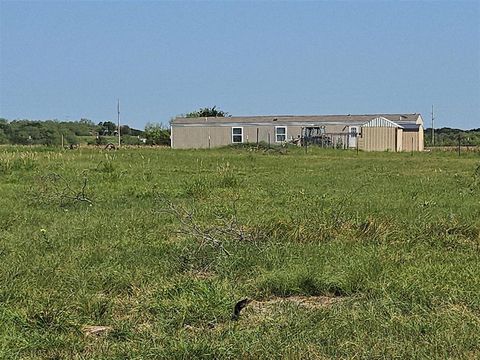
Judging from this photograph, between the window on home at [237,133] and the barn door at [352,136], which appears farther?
the window on home at [237,133]

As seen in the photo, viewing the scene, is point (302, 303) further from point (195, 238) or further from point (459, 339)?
point (195, 238)

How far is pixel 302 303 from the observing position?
17.9ft

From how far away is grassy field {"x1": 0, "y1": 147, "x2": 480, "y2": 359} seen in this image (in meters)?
4.36

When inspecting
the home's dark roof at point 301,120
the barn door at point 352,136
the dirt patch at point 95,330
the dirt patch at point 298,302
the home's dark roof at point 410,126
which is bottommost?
the dirt patch at point 95,330

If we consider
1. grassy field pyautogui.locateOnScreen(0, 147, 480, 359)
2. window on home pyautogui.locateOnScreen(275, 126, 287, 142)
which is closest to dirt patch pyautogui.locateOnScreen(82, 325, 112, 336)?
grassy field pyautogui.locateOnScreen(0, 147, 480, 359)


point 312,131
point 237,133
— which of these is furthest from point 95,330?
point 237,133

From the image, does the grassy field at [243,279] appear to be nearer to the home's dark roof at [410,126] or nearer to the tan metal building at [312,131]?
the tan metal building at [312,131]

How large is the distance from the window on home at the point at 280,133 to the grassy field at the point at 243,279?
3775 centimetres

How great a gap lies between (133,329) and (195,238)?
2.90 m

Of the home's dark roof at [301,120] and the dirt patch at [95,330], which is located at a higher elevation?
the home's dark roof at [301,120]

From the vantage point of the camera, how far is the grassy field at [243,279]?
4359 millimetres

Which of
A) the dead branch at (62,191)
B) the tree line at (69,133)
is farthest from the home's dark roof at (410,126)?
the dead branch at (62,191)

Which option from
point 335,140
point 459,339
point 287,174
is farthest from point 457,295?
point 335,140

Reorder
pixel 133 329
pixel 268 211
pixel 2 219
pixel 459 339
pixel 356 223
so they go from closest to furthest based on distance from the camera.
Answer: pixel 459 339, pixel 133 329, pixel 356 223, pixel 2 219, pixel 268 211
